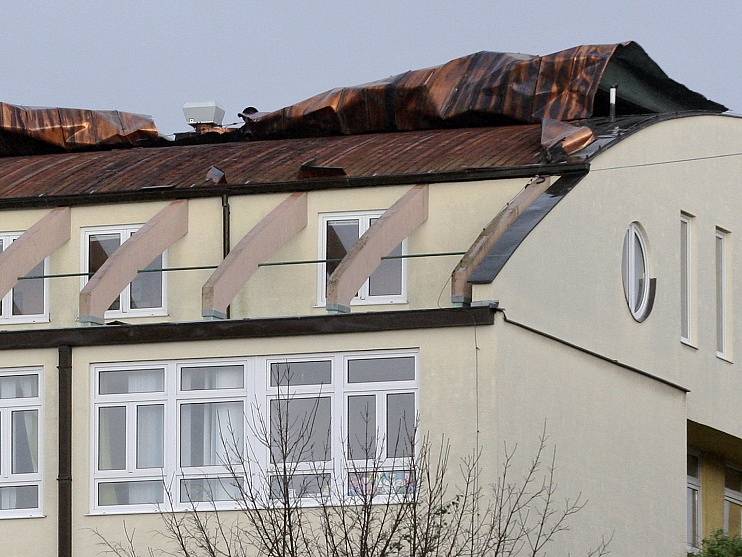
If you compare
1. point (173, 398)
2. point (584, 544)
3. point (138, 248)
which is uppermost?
point (138, 248)

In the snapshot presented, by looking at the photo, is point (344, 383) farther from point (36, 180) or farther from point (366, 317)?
point (36, 180)

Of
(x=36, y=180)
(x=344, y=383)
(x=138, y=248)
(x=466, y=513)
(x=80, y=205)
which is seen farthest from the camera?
(x=36, y=180)

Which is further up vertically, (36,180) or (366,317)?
(36,180)

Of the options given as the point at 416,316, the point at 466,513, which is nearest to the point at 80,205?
the point at 416,316

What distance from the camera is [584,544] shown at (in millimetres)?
26078

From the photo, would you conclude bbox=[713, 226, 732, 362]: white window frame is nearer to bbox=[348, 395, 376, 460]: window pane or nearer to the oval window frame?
the oval window frame

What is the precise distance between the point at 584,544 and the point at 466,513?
9.57 ft

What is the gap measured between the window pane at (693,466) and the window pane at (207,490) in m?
9.61

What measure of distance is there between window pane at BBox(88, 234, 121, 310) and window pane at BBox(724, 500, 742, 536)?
37.1 feet

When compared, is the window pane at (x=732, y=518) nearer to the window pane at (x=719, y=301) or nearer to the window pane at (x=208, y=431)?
the window pane at (x=719, y=301)

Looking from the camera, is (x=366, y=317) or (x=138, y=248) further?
(x=138, y=248)

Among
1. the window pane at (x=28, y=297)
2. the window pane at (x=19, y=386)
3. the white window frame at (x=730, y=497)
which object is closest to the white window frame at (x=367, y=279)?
the window pane at (x=19, y=386)

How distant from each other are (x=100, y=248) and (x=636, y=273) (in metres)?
7.58

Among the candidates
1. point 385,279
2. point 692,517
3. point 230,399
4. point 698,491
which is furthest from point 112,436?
point 698,491
